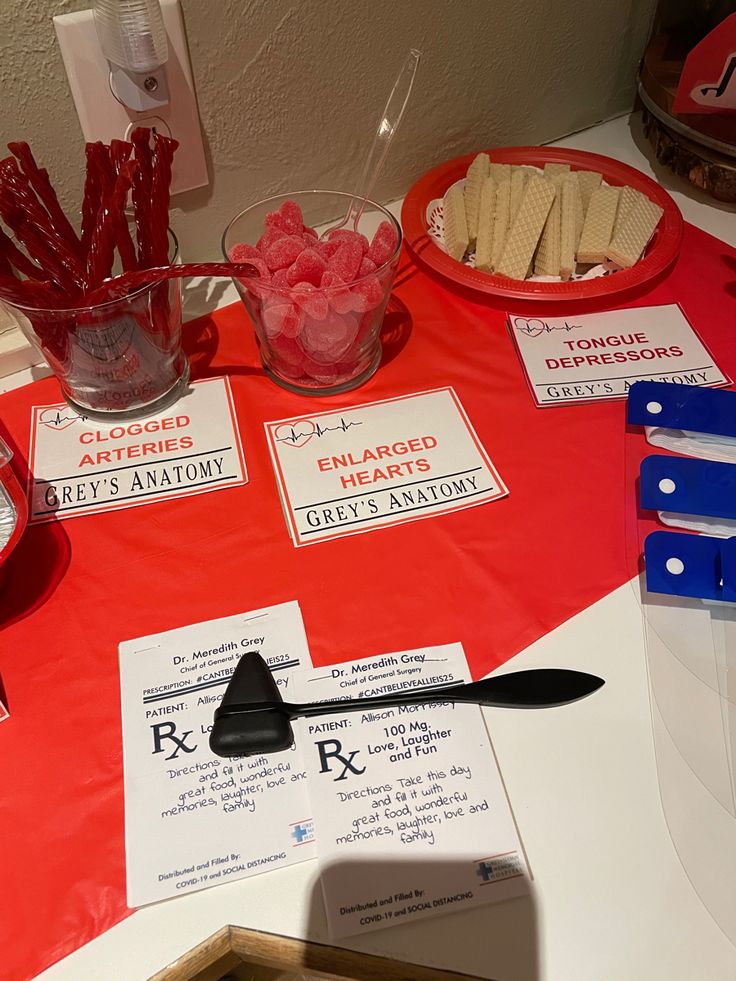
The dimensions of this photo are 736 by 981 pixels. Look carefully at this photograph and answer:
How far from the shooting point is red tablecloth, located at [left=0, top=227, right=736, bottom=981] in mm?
472

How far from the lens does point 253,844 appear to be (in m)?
0.47

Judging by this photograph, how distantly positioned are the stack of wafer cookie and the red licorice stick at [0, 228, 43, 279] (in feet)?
1.51

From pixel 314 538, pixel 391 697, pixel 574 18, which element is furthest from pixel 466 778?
pixel 574 18

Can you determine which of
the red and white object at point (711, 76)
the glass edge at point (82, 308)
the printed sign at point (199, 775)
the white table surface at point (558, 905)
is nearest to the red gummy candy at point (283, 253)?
the glass edge at point (82, 308)

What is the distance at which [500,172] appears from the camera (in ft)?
3.01

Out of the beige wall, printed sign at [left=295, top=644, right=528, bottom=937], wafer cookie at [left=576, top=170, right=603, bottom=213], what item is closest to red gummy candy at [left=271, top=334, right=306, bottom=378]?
the beige wall

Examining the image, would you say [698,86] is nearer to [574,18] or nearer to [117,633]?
[574,18]

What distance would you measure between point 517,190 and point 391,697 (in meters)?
0.64

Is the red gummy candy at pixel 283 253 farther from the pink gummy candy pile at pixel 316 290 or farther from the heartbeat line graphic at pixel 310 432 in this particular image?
the heartbeat line graphic at pixel 310 432

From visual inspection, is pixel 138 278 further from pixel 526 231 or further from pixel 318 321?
pixel 526 231

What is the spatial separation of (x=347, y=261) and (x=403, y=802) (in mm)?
460

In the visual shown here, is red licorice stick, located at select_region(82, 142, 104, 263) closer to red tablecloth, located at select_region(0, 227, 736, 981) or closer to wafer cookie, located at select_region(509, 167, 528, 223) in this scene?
red tablecloth, located at select_region(0, 227, 736, 981)

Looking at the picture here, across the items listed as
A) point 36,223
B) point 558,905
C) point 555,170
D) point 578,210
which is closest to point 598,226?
point 578,210

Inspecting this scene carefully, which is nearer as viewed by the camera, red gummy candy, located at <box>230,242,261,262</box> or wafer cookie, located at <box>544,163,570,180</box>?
red gummy candy, located at <box>230,242,261,262</box>
